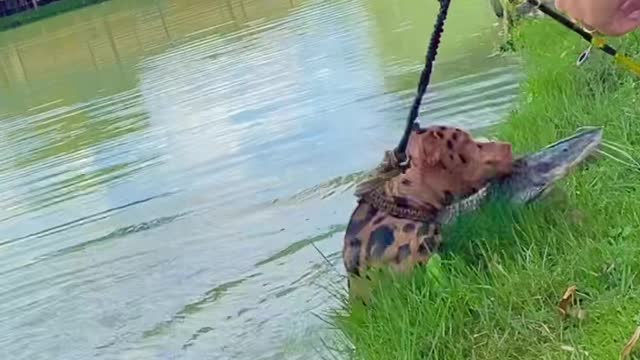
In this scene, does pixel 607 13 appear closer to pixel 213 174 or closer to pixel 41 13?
pixel 213 174

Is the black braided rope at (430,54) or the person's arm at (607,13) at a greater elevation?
the person's arm at (607,13)

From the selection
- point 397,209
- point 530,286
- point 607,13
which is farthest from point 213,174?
point 607,13

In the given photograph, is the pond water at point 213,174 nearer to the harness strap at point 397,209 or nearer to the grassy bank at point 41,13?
the harness strap at point 397,209

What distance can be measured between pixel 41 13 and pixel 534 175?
99.8 feet

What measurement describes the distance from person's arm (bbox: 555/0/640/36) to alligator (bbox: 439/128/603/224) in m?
1.99

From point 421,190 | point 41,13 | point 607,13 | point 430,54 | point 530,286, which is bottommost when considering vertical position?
point 41,13

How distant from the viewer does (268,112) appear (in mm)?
10141

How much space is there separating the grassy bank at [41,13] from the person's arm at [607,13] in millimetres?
30421

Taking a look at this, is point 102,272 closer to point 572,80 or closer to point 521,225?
point 572,80

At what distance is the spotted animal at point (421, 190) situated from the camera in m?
3.94

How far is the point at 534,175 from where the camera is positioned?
4.05 metres

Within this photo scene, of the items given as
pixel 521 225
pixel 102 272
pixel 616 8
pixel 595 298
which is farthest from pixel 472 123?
pixel 616 8

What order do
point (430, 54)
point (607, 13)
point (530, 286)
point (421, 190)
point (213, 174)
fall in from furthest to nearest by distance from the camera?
point (213, 174) < point (421, 190) < point (430, 54) < point (530, 286) < point (607, 13)

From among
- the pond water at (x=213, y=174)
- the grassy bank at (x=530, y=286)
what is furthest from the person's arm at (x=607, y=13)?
the pond water at (x=213, y=174)
